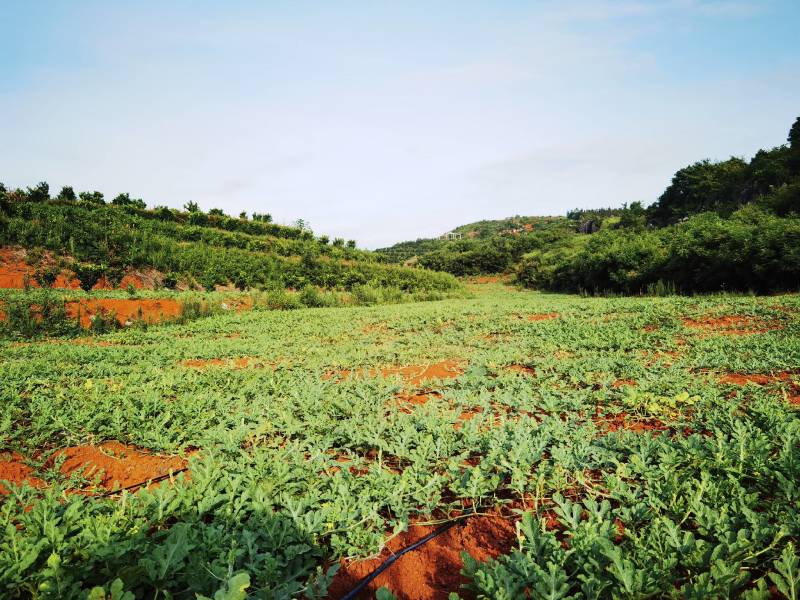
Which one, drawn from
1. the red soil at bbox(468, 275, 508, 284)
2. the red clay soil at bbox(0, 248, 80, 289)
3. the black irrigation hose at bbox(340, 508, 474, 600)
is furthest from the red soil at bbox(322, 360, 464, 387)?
the red soil at bbox(468, 275, 508, 284)

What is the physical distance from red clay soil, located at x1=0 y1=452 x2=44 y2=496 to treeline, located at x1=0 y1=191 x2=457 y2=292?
652 inches

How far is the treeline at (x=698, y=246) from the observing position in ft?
42.9

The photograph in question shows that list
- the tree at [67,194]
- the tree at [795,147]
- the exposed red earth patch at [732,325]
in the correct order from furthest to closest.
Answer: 1. the tree at [795,147]
2. the tree at [67,194]
3. the exposed red earth patch at [732,325]

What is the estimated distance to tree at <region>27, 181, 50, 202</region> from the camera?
66.3ft

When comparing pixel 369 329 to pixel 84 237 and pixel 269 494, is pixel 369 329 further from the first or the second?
pixel 84 237

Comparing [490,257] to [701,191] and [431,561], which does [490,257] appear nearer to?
[701,191]

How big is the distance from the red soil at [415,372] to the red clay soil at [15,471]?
9.49 ft

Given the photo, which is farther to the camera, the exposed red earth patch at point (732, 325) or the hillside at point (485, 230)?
the hillside at point (485, 230)

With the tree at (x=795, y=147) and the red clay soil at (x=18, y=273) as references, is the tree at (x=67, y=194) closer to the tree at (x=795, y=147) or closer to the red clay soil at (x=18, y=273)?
the red clay soil at (x=18, y=273)

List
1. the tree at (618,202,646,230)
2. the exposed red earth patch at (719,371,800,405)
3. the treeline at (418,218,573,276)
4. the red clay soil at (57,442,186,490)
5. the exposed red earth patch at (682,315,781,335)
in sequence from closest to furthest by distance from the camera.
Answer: the red clay soil at (57,442,186,490), the exposed red earth patch at (719,371,800,405), the exposed red earth patch at (682,315,781,335), the tree at (618,202,646,230), the treeline at (418,218,573,276)

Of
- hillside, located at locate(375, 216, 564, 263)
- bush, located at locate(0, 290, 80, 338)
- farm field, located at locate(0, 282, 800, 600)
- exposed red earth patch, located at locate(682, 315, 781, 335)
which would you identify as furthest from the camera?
hillside, located at locate(375, 216, 564, 263)

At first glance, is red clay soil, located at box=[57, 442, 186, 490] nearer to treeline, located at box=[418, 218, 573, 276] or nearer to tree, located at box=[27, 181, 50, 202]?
tree, located at box=[27, 181, 50, 202]

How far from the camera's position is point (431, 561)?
1.82m

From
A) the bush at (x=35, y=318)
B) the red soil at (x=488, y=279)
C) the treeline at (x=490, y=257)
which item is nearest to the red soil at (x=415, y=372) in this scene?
the bush at (x=35, y=318)
